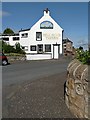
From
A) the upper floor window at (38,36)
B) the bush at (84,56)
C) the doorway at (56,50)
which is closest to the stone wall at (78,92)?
the bush at (84,56)

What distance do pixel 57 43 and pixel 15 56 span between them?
12654 mm

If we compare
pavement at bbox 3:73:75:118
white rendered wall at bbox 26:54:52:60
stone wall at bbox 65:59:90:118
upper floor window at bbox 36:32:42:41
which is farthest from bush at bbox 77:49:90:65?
upper floor window at bbox 36:32:42:41

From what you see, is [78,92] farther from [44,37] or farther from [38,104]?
[44,37]

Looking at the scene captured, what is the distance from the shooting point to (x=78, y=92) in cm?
656

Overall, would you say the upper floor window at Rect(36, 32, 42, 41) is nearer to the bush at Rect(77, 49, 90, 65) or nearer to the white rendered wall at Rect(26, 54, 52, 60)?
the white rendered wall at Rect(26, 54, 52, 60)

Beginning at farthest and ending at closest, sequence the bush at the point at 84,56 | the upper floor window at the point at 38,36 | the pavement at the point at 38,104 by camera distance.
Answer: the upper floor window at the point at 38,36, the bush at the point at 84,56, the pavement at the point at 38,104

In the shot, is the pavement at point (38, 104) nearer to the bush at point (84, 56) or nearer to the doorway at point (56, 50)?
the bush at point (84, 56)

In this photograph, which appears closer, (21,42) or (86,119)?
(86,119)

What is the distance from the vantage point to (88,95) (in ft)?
19.7

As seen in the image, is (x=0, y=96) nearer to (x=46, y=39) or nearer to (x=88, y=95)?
(x=88, y=95)

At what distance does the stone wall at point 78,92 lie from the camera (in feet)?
20.1

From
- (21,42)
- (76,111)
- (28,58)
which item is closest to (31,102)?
(76,111)

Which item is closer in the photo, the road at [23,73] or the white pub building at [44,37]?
the road at [23,73]

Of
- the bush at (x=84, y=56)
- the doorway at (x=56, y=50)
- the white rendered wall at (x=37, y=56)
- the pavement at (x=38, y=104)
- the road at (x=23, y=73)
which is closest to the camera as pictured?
the pavement at (x=38, y=104)
